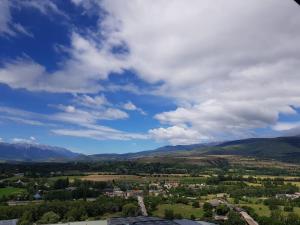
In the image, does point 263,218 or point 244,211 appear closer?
point 263,218

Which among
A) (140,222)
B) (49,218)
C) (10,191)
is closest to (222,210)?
(140,222)

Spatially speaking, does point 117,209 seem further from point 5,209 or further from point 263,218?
point 263,218

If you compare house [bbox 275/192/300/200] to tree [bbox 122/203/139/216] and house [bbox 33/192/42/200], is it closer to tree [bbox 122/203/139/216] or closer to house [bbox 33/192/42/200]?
tree [bbox 122/203/139/216]

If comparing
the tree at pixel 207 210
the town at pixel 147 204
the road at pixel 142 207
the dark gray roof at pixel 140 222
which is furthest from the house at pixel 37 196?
the dark gray roof at pixel 140 222

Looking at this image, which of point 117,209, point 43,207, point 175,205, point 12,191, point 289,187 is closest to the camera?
point 43,207

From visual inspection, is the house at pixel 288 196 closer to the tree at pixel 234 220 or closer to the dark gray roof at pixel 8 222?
the tree at pixel 234 220

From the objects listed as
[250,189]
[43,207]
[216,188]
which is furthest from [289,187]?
[43,207]

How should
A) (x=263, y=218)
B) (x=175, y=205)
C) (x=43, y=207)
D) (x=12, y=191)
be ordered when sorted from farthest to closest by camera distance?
(x=12, y=191), (x=175, y=205), (x=43, y=207), (x=263, y=218)
